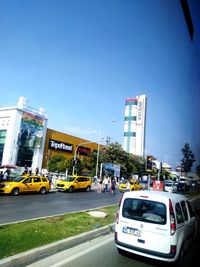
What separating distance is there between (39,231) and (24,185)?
13358 mm

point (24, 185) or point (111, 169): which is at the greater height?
point (111, 169)

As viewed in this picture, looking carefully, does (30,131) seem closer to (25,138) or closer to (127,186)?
(25,138)

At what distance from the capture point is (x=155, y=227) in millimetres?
5664

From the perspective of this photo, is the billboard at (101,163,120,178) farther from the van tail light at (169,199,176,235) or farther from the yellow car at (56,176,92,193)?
the van tail light at (169,199,176,235)

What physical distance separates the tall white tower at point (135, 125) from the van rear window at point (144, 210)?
13859 cm

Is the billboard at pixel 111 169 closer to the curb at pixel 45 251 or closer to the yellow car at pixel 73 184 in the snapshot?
the yellow car at pixel 73 184

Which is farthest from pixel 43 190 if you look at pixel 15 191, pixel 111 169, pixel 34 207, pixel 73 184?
pixel 111 169

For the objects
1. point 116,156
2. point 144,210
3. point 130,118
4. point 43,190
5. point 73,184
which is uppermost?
point 130,118

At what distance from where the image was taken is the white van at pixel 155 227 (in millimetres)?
5477

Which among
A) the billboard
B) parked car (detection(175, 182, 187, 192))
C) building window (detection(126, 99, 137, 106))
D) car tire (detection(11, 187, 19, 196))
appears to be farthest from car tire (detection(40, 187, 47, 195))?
building window (detection(126, 99, 137, 106))

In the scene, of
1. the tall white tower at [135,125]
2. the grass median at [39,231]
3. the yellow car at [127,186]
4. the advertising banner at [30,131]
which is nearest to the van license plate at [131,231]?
the grass median at [39,231]

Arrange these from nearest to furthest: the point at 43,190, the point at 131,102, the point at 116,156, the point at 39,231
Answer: the point at 39,231
the point at 43,190
the point at 116,156
the point at 131,102

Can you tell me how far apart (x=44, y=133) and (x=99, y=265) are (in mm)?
41897

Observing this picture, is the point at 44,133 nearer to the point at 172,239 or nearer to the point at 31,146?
the point at 31,146
